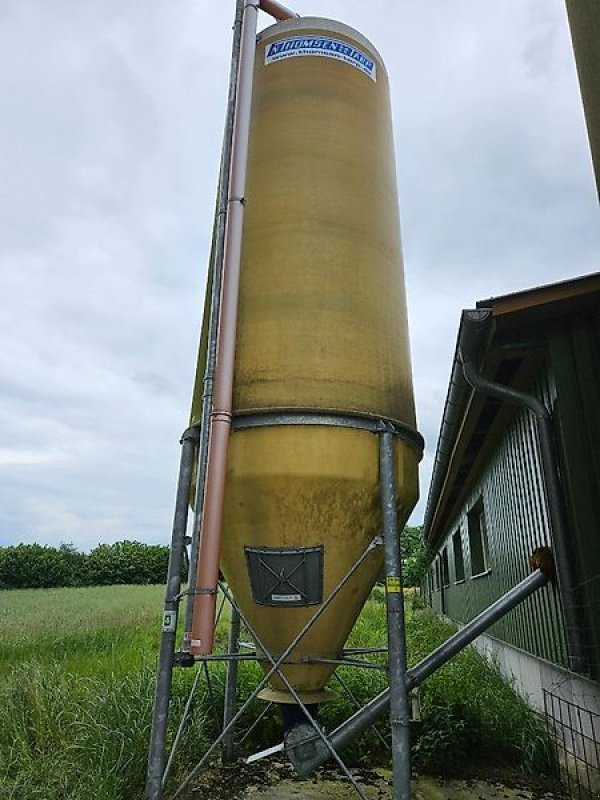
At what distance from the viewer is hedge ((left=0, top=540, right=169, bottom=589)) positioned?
140 feet

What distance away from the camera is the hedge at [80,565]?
4262 centimetres

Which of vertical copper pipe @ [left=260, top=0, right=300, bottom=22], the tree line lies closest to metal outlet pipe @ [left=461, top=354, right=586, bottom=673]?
vertical copper pipe @ [left=260, top=0, right=300, bottom=22]

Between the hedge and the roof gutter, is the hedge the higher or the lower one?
the higher one

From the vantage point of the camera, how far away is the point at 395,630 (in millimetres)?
3453

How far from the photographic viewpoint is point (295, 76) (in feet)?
15.2

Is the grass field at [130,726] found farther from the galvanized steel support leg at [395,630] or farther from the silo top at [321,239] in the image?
the silo top at [321,239]

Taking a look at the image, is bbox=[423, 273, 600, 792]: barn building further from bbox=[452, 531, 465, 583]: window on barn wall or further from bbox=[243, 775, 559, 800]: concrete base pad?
bbox=[452, 531, 465, 583]: window on barn wall

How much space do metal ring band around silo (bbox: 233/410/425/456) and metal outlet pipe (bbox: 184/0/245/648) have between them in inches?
9.6

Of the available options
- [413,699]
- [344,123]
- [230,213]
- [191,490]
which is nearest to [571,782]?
[413,699]

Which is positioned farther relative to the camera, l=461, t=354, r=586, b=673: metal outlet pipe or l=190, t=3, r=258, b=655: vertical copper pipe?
l=461, t=354, r=586, b=673: metal outlet pipe

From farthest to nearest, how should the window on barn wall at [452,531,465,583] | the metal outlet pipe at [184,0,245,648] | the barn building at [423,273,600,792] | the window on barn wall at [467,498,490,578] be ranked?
the window on barn wall at [452,531,465,583]
the window on barn wall at [467,498,490,578]
the barn building at [423,273,600,792]
the metal outlet pipe at [184,0,245,648]

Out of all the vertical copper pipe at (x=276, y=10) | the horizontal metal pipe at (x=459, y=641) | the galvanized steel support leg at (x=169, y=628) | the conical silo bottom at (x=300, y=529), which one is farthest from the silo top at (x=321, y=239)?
the horizontal metal pipe at (x=459, y=641)

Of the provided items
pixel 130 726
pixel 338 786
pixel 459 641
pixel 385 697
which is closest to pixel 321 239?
pixel 459 641

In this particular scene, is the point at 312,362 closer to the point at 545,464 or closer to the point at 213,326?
the point at 213,326
